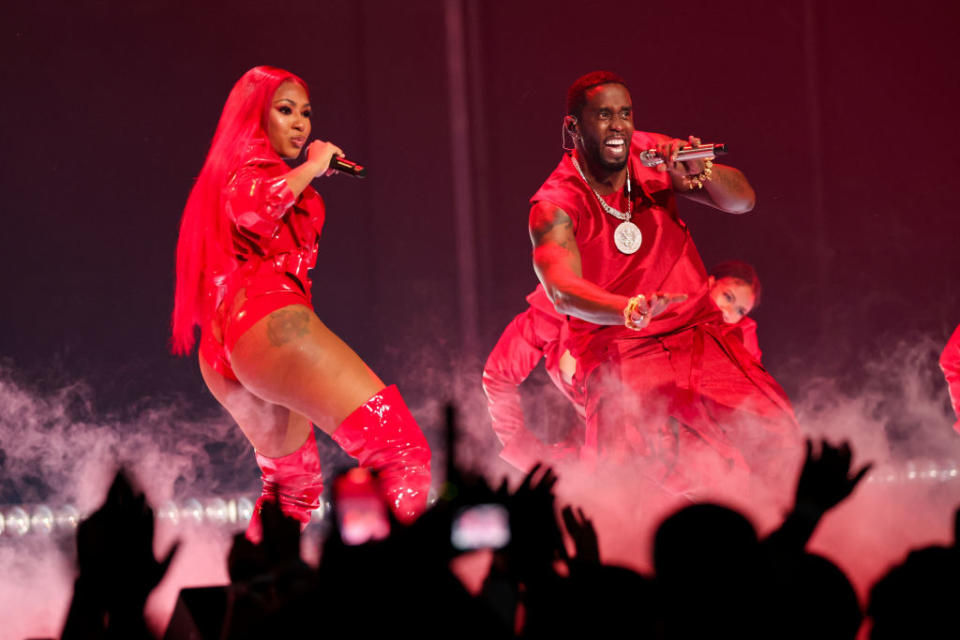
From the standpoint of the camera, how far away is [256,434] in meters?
2.96

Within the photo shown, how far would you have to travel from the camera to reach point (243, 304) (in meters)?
2.76

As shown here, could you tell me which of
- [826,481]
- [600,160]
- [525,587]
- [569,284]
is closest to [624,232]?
[600,160]

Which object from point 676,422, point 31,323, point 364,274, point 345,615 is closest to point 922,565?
point 345,615

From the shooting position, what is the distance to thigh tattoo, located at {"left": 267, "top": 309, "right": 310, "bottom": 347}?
267cm

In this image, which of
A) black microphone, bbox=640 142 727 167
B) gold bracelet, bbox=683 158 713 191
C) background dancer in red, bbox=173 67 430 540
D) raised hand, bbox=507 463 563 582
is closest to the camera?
raised hand, bbox=507 463 563 582

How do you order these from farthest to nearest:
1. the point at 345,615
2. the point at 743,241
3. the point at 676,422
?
1. the point at 743,241
2. the point at 676,422
3. the point at 345,615

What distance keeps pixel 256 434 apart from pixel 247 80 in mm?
1035

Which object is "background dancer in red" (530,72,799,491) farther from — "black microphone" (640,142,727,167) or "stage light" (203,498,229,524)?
"stage light" (203,498,229,524)

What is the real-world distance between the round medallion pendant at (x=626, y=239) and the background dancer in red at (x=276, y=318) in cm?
85

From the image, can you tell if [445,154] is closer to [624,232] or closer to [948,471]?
[624,232]

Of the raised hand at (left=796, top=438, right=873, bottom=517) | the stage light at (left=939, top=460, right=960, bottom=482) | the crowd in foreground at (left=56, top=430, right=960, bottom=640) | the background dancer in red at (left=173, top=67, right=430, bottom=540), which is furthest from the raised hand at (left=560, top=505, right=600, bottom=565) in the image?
the stage light at (left=939, top=460, right=960, bottom=482)

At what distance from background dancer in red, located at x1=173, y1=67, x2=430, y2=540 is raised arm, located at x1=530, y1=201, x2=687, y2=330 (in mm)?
537

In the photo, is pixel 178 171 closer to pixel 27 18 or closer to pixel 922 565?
pixel 27 18

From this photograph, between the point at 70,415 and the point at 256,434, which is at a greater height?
the point at 256,434
